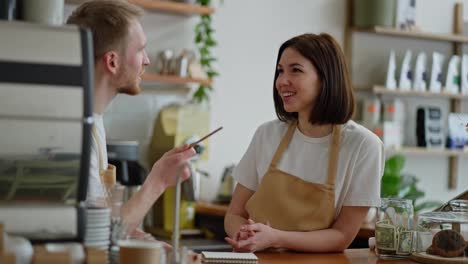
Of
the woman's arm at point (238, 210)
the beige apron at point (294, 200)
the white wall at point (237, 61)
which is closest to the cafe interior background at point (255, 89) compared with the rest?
the white wall at point (237, 61)

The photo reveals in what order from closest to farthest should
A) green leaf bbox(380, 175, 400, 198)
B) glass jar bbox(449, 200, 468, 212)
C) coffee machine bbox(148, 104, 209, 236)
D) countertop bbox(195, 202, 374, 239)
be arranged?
glass jar bbox(449, 200, 468, 212) → countertop bbox(195, 202, 374, 239) → coffee machine bbox(148, 104, 209, 236) → green leaf bbox(380, 175, 400, 198)

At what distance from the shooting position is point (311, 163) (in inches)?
107

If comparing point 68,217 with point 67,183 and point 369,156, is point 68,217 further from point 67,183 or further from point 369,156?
point 369,156

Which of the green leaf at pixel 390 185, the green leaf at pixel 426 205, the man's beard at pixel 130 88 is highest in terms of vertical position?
the man's beard at pixel 130 88

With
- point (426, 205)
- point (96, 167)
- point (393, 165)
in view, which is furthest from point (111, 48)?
point (426, 205)

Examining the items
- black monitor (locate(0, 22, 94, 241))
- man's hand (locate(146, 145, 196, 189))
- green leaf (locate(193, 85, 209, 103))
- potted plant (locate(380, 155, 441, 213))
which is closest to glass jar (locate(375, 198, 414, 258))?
man's hand (locate(146, 145, 196, 189))

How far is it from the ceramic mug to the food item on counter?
909 millimetres

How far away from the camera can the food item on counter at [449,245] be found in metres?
2.35

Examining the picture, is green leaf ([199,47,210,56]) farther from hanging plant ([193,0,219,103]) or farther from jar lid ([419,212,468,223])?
jar lid ([419,212,468,223])

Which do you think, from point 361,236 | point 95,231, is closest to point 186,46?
point 361,236

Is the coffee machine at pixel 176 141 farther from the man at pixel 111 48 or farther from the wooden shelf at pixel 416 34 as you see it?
the man at pixel 111 48

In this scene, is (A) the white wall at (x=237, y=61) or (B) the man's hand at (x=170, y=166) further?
(A) the white wall at (x=237, y=61)

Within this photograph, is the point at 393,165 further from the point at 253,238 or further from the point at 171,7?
the point at 253,238

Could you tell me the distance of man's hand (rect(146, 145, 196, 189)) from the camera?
2.03 meters
